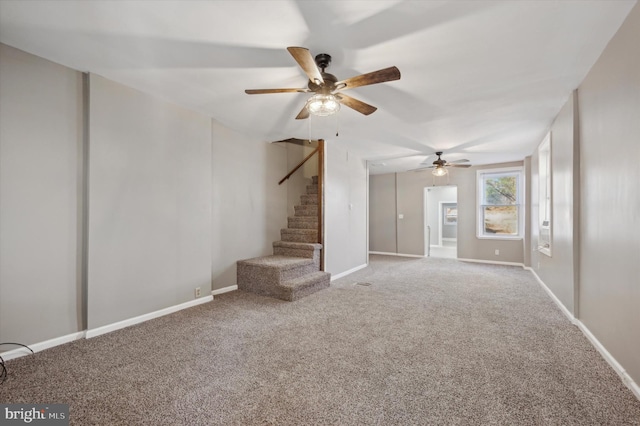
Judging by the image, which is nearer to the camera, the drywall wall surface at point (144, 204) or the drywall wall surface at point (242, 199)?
the drywall wall surface at point (144, 204)

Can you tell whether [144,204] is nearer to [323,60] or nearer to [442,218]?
[323,60]

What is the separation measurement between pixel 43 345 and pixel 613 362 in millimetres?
4664

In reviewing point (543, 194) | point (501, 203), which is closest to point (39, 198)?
point (543, 194)

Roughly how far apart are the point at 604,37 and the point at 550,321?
9.03 ft

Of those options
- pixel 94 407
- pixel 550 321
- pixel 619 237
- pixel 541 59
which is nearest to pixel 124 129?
pixel 94 407

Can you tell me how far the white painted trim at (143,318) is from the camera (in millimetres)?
2688

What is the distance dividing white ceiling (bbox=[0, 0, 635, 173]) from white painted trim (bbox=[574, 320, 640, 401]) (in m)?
2.45

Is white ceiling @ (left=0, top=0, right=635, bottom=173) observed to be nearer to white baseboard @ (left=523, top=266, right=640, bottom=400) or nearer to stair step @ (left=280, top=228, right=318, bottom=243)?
stair step @ (left=280, top=228, right=318, bottom=243)

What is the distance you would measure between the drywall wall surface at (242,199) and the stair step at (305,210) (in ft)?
0.95

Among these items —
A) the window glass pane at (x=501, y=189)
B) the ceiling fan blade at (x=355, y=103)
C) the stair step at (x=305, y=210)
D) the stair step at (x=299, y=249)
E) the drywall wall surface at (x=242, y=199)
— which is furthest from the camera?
the window glass pane at (x=501, y=189)

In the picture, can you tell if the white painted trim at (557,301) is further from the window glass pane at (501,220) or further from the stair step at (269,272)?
the stair step at (269,272)

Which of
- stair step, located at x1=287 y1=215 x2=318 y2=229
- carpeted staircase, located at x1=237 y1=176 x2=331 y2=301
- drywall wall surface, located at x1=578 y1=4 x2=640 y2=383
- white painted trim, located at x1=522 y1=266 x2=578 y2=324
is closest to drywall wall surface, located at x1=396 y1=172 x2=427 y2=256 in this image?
white painted trim, located at x1=522 y1=266 x2=578 y2=324

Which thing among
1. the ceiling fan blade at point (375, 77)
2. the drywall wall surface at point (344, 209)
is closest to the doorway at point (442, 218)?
the drywall wall surface at point (344, 209)

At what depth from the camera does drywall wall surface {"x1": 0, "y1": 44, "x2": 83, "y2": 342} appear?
2238 mm
